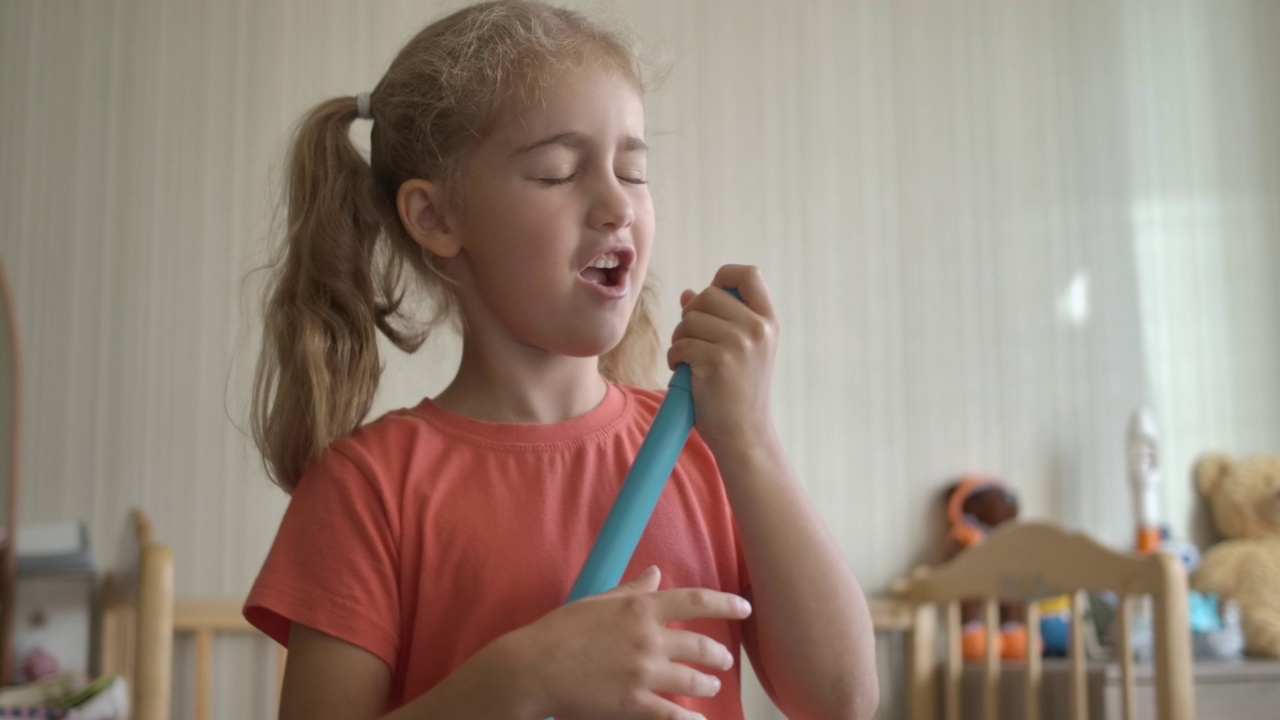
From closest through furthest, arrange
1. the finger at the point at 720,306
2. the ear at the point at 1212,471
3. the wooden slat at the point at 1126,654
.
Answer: the finger at the point at 720,306, the wooden slat at the point at 1126,654, the ear at the point at 1212,471

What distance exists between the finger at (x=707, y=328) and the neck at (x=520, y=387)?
0.10 metres

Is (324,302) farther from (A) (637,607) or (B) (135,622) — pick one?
(B) (135,622)

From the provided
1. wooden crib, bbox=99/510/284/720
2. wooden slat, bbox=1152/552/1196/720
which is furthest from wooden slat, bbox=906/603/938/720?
wooden crib, bbox=99/510/284/720

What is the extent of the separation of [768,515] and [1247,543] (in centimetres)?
160

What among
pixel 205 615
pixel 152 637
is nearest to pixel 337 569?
pixel 152 637

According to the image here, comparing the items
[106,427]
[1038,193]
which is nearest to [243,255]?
[106,427]

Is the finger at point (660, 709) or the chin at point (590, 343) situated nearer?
the finger at point (660, 709)

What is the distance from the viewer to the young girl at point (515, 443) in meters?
0.57

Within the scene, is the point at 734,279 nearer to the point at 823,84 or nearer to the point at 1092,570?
the point at 1092,570

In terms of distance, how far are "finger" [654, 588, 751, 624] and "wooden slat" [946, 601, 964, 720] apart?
1282 millimetres

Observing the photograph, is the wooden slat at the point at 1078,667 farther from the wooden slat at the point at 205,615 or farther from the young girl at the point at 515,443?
the wooden slat at the point at 205,615

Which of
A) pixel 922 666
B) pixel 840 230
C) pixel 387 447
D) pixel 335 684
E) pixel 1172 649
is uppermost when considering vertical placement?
pixel 840 230

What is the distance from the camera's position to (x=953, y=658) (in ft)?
5.62

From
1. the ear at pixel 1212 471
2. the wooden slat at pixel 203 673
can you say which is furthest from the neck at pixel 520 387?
the ear at pixel 1212 471
